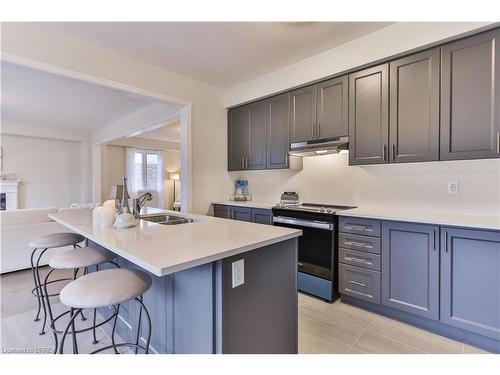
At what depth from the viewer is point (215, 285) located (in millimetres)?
1193

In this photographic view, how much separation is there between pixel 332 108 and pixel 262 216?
150 centimetres

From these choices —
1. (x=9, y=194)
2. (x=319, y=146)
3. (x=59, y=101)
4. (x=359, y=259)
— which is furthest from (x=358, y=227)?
(x=9, y=194)

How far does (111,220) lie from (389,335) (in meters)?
2.29

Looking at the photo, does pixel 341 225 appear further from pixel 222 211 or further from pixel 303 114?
pixel 222 211

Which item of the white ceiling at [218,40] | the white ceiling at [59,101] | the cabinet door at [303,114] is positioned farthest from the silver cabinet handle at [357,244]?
the white ceiling at [59,101]

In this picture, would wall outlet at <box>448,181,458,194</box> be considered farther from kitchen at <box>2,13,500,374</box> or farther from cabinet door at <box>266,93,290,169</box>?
cabinet door at <box>266,93,290,169</box>

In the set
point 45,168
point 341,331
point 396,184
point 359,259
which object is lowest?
point 341,331

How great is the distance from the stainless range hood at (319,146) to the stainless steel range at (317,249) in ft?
2.20

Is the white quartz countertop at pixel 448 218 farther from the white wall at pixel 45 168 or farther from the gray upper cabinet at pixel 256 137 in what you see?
the white wall at pixel 45 168

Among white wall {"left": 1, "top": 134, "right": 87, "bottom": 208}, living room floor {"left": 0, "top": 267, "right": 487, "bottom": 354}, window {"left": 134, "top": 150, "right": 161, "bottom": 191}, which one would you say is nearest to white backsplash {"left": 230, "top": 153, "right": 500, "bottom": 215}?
living room floor {"left": 0, "top": 267, "right": 487, "bottom": 354}

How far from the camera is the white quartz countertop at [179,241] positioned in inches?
41.1

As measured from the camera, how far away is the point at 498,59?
188cm

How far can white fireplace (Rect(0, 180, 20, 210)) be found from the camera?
5.74 metres
